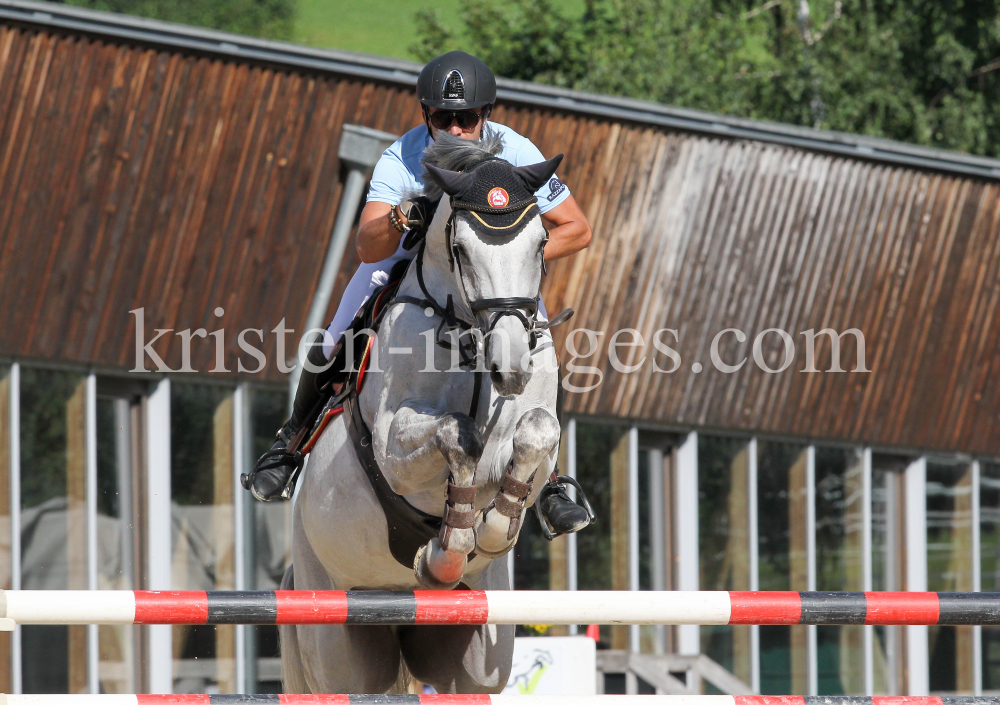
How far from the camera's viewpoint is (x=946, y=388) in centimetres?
1331

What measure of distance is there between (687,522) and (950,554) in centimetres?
342

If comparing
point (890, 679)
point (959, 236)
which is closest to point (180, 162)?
point (959, 236)

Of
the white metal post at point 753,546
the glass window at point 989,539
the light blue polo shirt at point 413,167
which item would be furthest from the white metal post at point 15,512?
the glass window at point 989,539

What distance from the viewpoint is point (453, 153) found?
433 cm

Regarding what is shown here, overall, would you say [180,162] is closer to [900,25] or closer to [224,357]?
[224,357]

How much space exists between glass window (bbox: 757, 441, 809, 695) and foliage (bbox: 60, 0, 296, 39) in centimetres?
3095

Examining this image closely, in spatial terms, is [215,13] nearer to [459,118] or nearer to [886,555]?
[886,555]

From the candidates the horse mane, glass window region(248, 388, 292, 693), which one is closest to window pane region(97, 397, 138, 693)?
glass window region(248, 388, 292, 693)

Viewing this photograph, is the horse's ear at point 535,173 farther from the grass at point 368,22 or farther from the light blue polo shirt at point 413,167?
the grass at point 368,22

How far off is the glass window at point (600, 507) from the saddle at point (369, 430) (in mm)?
7386

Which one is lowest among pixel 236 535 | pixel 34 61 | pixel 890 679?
pixel 890 679

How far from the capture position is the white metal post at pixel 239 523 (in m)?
11.0

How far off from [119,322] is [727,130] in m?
6.32

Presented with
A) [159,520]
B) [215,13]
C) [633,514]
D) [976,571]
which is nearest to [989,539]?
[976,571]
